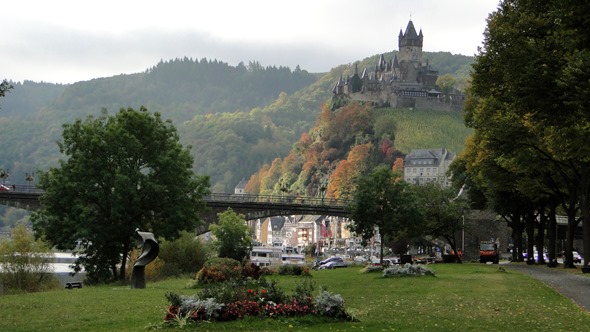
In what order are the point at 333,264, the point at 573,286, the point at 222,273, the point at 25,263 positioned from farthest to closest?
1. the point at 333,264
2. the point at 25,263
3. the point at 222,273
4. the point at 573,286

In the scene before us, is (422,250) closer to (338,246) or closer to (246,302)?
(338,246)

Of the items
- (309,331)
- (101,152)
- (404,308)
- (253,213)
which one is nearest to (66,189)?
(101,152)

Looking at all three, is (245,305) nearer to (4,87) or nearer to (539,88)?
(4,87)

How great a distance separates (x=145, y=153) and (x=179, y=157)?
2116 mm

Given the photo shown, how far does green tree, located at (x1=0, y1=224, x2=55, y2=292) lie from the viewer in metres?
55.0

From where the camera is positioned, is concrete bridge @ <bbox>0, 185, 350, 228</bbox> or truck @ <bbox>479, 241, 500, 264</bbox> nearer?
truck @ <bbox>479, 241, 500, 264</bbox>

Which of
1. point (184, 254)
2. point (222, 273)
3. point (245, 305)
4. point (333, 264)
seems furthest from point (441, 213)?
point (245, 305)

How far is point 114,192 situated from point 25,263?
11.2 m

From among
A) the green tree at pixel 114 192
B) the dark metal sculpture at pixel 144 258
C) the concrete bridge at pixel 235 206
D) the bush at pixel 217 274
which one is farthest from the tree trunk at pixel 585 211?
the concrete bridge at pixel 235 206

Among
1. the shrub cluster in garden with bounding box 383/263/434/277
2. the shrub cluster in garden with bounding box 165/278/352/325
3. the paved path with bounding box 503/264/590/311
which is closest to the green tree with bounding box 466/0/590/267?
the paved path with bounding box 503/264/590/311

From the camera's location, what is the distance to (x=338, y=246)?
193500mm

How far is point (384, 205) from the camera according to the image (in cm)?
7006

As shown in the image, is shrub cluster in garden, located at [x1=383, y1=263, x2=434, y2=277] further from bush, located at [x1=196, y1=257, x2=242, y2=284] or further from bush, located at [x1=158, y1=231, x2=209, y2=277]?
bush, located at [x1=158, y1=231, x2=209, y2=277]

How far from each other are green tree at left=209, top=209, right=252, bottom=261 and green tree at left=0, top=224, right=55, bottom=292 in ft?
68.6
